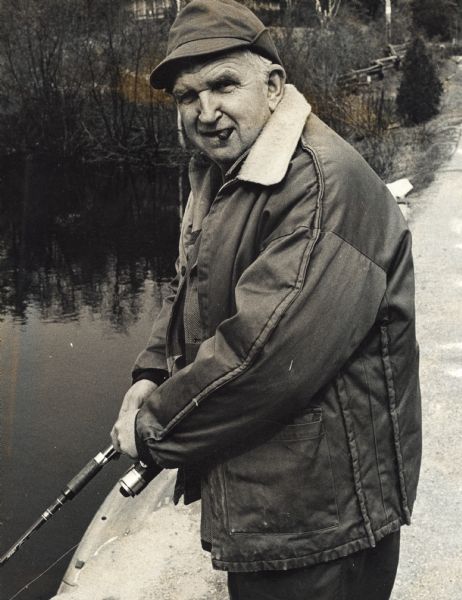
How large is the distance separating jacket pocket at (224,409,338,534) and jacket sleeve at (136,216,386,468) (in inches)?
2.2

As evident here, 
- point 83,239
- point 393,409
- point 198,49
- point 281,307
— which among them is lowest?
point 83,239

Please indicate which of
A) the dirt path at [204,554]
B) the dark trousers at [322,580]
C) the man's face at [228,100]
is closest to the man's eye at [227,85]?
the man's face at [228,100]

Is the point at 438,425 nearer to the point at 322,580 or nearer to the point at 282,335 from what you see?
the point at 322,580

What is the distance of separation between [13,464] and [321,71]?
68.0 feet

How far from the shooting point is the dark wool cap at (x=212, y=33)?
198 cm

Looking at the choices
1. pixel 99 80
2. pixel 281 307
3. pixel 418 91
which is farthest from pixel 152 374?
pixel 99 80

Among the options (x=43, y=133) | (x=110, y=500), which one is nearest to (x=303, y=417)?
(x=110, y=500)

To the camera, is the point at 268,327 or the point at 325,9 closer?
the point at 268,327

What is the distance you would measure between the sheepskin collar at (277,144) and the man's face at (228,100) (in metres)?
0.05

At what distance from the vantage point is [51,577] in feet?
18.5

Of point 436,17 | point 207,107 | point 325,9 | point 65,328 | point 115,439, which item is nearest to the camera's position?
point 207,107

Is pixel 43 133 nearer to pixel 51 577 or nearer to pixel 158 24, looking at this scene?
pixel 158 24

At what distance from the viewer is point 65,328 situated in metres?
10.9

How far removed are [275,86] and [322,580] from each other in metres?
1.19
